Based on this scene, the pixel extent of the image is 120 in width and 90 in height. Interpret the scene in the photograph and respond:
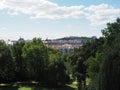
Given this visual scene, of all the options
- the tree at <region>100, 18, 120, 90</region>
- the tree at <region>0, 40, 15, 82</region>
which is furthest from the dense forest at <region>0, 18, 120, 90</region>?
the tree at <region>100, 18, 120, 90</region>

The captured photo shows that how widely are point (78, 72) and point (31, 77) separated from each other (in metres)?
14.3

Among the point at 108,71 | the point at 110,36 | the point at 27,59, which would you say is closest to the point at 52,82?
the point at 27,59

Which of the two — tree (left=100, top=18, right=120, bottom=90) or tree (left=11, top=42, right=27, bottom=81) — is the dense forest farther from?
tree (left=100, top=18, right=120, bottom=90)

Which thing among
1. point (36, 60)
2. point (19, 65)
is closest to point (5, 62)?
point (19, 65)

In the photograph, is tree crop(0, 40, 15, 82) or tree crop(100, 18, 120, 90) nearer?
tree crop(100, 18, 120, 90)

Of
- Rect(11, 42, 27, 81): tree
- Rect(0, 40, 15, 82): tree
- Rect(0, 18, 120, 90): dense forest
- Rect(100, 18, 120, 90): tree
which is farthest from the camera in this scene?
Rect(11, 42, 27, 81): tree

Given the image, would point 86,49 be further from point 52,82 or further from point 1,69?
point 1,69

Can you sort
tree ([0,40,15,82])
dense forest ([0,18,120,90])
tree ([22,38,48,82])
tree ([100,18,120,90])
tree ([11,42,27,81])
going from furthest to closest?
tree ([11,42,27,81]) → tree ([22,38,48,82]) → tree ([0,40,15,82]) → dense forest ([0,18,120,90]) → tree ([100,18,120,90])

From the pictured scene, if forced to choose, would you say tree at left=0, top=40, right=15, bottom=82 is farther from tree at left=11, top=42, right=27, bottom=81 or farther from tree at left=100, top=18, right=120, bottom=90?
tree at left=100, top=18, right=120, bottom=90

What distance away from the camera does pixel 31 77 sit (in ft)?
275

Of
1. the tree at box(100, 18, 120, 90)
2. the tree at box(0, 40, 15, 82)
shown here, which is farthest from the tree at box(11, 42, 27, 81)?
the tree at box(100, 18, 120, 90)

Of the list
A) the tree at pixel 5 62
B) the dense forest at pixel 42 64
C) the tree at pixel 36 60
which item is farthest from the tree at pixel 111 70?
the tree at pixel 36 60

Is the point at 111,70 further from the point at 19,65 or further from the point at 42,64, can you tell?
the point at 19,65

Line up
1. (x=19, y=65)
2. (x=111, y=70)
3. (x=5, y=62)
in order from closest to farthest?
(x=111, y=70)
(x=5, y=62)
(x=19, y=65)
